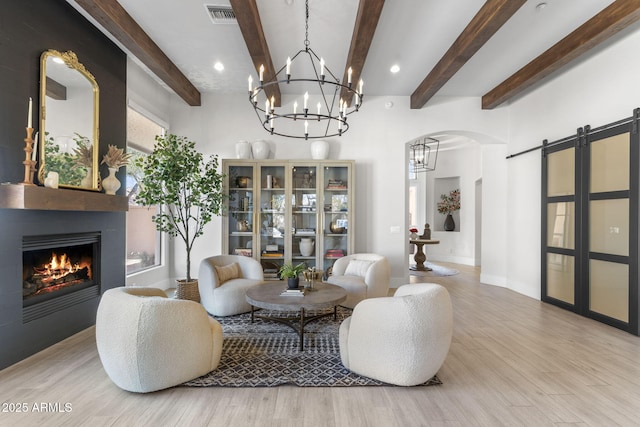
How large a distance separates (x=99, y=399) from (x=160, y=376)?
0.44 m

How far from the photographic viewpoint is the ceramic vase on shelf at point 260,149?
17.8 ft

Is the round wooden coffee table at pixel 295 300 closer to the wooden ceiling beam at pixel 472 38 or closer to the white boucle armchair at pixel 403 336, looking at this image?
the white boucle armchair at pixel 403 336

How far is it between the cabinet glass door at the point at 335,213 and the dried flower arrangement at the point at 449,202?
17.1ft

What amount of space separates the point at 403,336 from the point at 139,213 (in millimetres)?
4310

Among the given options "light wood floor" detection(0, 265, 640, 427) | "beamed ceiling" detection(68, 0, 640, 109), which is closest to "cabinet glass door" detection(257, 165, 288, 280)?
"beamed ceiling" detection(68, 0, 640, 109)

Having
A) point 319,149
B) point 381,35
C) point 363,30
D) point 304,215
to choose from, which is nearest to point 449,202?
point 319,149

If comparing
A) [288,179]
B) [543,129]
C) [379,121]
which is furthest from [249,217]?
[543,129]

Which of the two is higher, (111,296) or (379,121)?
(379,121)

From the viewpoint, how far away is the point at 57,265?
3.33 m

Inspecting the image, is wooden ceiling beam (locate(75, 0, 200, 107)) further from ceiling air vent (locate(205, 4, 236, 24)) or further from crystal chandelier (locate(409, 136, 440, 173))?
crystal chandelier (locate(409, 136, 440, 173))

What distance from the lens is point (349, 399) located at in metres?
2.27

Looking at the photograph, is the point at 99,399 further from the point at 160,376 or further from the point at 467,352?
the point at 467,352

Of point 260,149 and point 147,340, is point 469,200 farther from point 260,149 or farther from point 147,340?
point 147,340

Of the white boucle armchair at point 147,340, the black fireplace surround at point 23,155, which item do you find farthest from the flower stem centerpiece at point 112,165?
the white boucle armchair at point 147,340
